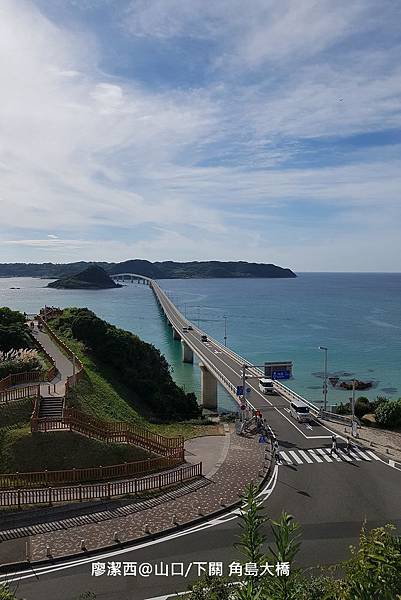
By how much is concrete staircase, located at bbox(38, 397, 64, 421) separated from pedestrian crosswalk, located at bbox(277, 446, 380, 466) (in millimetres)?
10852

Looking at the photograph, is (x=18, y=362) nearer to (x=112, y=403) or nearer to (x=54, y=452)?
(x=112, y=403)

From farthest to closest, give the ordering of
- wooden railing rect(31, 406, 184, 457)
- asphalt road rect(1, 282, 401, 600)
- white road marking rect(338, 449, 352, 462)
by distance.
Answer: white road marking rect(338, 449, 352, 462), wooden railing rect(31, 406, 184, 457), asphalt road rect(1, 282, 401, 600)

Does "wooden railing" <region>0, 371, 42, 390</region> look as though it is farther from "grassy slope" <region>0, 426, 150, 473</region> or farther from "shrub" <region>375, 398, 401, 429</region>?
"shrub" <region>375, 398, 401, 429</region>

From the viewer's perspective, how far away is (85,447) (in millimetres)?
20844

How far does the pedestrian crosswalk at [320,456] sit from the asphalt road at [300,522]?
2.0 inches

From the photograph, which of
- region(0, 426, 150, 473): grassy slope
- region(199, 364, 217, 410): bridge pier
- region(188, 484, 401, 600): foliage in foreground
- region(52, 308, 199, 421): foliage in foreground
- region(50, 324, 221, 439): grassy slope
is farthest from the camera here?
region(199, 364, 217, 410): bridge pier

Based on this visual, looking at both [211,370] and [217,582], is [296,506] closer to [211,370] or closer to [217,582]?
[217,582]

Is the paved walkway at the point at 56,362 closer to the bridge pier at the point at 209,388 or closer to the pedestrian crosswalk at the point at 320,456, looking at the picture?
the pedestrian crosswalk at the point at 320,456

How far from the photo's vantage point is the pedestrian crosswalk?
Answer: 24.0 meters

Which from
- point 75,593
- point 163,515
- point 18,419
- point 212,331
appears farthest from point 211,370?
point 212,331

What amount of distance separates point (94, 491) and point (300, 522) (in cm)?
755

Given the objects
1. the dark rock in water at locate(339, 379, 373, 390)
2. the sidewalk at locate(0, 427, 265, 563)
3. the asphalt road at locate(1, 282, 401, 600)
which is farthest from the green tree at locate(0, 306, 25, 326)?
the dark rock in water at locate(339, 379, 373, 390)

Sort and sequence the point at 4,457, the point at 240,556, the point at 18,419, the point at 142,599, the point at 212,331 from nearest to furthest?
the point at 142,599 < the point at 240,556 < the point at 4,457 < the point at 18,419 < the point at 212,331

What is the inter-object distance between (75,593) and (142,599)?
1.78m
